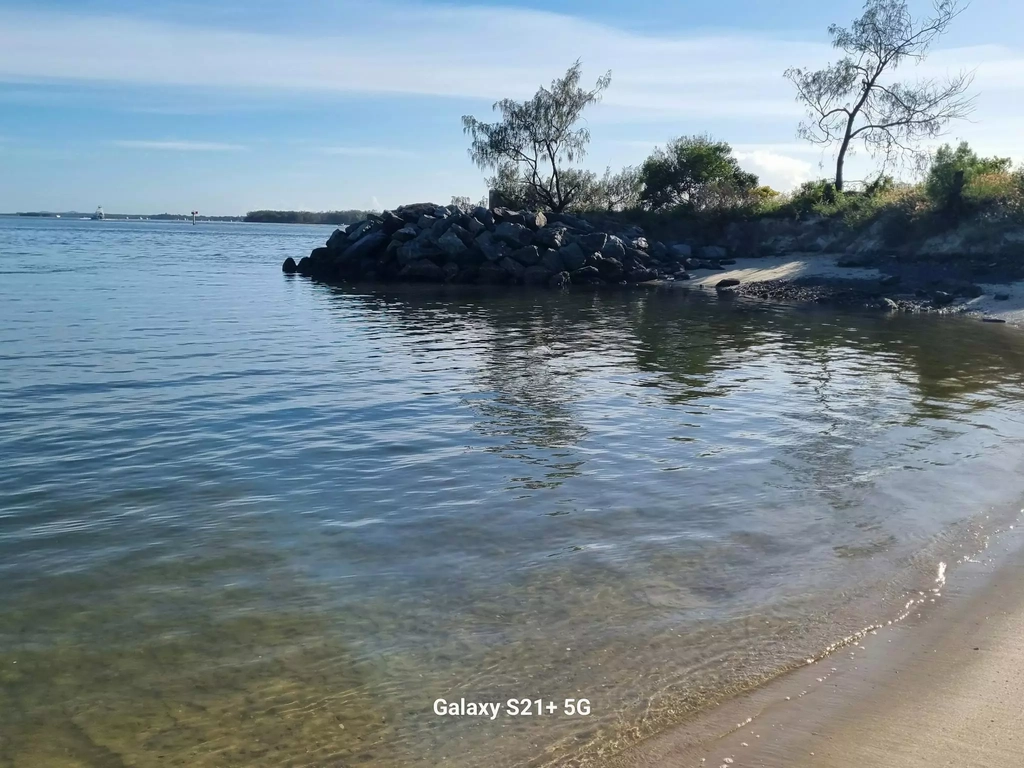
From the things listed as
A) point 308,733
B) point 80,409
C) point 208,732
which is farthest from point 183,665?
point 80,409

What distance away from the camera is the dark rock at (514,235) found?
42438 millimetres

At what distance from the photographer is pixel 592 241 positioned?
144ft

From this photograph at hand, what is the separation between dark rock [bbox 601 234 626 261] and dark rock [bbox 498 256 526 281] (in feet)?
Answer: 15.0

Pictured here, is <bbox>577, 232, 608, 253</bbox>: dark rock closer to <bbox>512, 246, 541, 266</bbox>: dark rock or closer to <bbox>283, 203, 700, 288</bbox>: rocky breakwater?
<bbox>283, 203, 700, 288</bbox>: rocky breakwater

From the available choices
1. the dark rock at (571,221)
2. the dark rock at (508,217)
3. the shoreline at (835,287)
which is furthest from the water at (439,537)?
the dark rock at (571,221)

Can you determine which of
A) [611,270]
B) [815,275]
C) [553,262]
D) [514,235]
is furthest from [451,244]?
[815,275]

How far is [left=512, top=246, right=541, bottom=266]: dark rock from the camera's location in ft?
137

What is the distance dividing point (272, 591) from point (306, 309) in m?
23.2

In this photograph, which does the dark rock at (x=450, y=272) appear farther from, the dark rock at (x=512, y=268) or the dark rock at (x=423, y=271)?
the dark rock at (x=512, y=268)

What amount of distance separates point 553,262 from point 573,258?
1.10 metres

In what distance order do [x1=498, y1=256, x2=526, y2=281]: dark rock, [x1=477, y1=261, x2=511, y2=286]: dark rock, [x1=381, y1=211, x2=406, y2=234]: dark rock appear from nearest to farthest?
[x1=477, y1=261, x2=511, y2=286]: dark rock → [x1=498, y1=256, x2=526, y2=281]: dark rock → [x1=381, y1=211, x2=406, y2=234]: dark rock

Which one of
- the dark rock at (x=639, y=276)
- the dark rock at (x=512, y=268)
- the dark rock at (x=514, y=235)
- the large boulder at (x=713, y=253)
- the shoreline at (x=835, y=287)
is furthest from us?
the large boulder at (x=713, y=253)

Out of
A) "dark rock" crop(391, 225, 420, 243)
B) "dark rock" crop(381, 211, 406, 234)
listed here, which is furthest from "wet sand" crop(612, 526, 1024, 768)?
"dark rock" crop(381, 211, 406, 234)

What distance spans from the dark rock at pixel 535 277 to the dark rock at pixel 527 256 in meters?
0.75
